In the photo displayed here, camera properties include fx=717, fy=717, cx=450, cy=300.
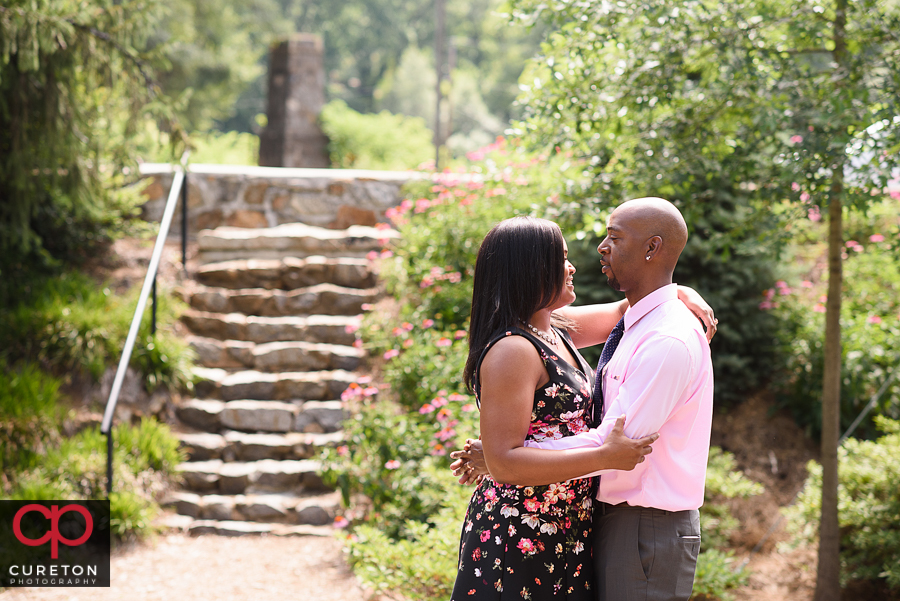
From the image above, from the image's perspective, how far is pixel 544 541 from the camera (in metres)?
1.66

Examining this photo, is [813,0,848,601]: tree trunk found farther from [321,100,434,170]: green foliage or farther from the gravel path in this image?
[321,100,434,170]: green foliage

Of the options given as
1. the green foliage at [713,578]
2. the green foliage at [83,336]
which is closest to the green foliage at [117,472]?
the green foliage at [83,336]

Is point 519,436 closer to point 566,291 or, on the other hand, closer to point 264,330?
point 566,291

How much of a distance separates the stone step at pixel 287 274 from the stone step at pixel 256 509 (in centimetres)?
230

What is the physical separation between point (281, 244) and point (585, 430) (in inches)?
224

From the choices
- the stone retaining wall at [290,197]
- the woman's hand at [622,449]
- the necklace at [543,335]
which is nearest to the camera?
the woman's hand at [622,449]

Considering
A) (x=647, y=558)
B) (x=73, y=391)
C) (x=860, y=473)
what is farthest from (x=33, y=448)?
(x=860, y=473)

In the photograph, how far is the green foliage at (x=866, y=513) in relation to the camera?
11.0ft

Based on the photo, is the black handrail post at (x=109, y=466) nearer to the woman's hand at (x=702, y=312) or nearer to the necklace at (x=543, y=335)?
the necklace at (x=543, y=335)

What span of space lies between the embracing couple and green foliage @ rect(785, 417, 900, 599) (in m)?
2.18

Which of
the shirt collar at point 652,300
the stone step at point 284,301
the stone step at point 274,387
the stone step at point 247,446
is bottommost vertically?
the stone step at point 247,446

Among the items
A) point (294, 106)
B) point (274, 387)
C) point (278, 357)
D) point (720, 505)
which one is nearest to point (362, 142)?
point (294, 106)

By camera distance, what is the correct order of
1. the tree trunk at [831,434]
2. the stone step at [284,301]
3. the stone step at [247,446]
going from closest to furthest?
the tree trunk at [831,434] < the stone step at [247,446] < the stone step at [284,301]

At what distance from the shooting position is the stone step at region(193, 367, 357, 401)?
18.0 feet
